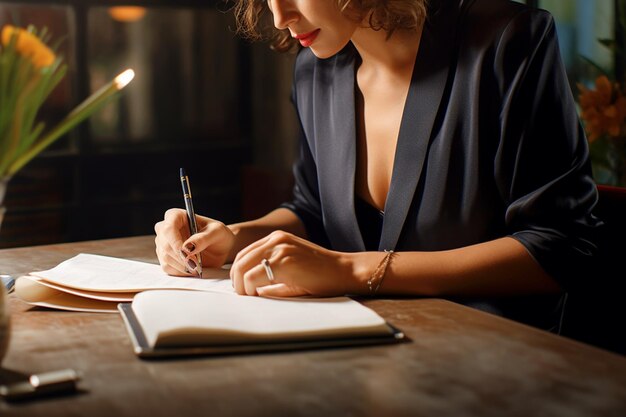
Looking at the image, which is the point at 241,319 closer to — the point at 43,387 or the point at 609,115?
the point at 43,387

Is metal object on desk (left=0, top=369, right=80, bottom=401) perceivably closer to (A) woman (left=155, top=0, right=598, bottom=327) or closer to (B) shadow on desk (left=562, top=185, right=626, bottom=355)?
(A) woman (left=155, top=0, right=598, bottom=327)

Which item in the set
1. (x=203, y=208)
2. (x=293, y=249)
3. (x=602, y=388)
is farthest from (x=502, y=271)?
(x=203, y=208)

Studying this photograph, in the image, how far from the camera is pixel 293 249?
123 centimetres

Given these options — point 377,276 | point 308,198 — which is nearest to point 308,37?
point 308,198

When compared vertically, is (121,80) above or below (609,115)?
above

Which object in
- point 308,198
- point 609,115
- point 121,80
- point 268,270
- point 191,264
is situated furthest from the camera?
point 609,115

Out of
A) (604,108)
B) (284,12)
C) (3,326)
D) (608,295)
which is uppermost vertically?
(284,12)

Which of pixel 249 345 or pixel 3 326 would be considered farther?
pixel 249 345

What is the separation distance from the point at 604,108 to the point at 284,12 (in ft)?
5.51

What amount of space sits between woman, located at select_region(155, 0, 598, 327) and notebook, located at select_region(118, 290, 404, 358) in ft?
0.36

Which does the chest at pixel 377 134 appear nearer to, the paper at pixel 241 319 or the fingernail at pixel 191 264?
the fingernail at pixel 191 264

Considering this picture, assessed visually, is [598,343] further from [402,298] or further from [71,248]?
[71,248]

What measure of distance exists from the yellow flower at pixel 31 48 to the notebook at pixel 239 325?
328mm

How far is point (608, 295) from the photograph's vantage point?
56.7 inches
